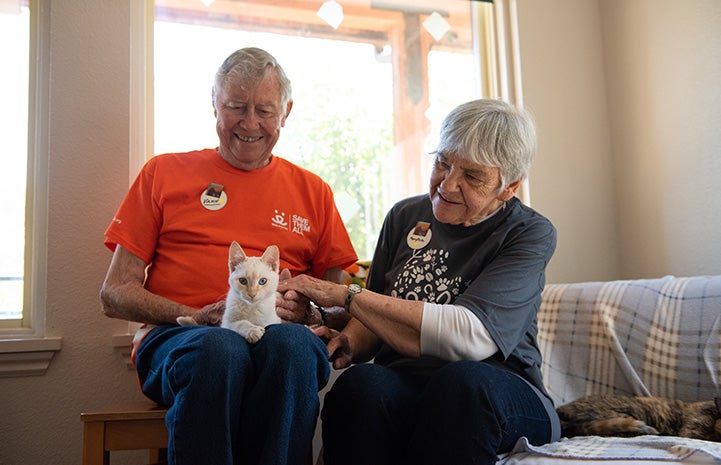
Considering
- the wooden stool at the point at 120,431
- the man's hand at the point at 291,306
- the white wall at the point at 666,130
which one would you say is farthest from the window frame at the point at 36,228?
the white wall at the point at 666,130

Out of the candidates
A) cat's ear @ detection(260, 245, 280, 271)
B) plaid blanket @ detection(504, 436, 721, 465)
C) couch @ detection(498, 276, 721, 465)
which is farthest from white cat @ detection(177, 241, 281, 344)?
couch @ detection(498, 276, 721, 465)

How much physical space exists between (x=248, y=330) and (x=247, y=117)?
687 mm

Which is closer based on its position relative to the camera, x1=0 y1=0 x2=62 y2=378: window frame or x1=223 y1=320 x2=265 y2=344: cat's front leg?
x1=223 y1=320 x2=265 y2=344: cat's front leg

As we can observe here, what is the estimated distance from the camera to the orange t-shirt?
163 cm

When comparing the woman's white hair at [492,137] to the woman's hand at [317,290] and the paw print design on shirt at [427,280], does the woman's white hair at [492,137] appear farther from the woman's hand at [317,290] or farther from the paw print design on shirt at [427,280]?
the woman's hand at [317,290]

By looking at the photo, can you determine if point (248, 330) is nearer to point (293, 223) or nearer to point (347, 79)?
point (293, 223)

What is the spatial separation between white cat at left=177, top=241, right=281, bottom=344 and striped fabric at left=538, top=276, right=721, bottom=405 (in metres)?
1.01

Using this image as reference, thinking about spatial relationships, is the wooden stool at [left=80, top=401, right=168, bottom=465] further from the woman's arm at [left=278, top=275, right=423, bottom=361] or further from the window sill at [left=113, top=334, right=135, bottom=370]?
the window sill at [left=113, top=334, right=135, bottom=370]

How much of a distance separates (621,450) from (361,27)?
1780 mm

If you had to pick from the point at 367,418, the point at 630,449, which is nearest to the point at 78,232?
the point at 367,418

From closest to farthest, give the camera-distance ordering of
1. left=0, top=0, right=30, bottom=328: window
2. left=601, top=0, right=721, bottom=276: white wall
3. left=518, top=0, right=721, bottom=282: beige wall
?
left=0, top=0, right=30, bottom=328: window
left=601, top=0, right=721, bottom=276: white wall
left=518, top=0, right=721, bottom=282: beige wall

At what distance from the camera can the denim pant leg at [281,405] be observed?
1.14 meters

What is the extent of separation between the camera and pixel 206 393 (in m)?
1.14

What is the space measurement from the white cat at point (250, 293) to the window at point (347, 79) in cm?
96
